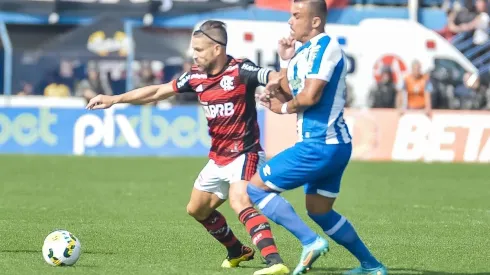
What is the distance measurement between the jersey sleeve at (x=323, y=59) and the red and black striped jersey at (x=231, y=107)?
980mm

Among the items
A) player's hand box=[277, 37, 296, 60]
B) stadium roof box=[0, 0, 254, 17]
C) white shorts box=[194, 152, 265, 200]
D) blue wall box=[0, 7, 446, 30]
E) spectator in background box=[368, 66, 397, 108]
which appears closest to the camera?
player's hand box=[277, 37, 296, 60]

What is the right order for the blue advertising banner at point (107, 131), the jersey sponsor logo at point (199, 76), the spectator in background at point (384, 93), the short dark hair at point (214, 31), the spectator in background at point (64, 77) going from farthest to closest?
the spectator in background at point (64, 77), the spectator in background at point (384, 93), the blue advertising banner at point (107, 131), the jersey sponsor logo at point (199, 76), the short dark hair at point (214, 31)

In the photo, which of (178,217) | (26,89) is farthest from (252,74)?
(26,89)

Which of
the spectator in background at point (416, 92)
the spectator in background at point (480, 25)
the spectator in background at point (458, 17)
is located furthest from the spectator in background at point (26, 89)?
the spectator in background at point (480, 25)

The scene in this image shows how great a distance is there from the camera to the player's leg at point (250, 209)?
854 cm

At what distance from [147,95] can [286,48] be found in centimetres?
147

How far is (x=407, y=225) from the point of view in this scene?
12672 millimetres

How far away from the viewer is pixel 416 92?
2406cm

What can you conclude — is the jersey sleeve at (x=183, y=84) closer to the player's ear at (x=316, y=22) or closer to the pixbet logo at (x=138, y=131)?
the player's ear at (x=316, y=22)

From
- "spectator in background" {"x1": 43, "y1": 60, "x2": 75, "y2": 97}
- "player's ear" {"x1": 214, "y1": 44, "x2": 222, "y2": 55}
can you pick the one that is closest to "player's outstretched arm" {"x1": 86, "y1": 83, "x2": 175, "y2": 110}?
"player's ear" {"x1": 214, "y1": 44, "x2": 222, "y2": 55}

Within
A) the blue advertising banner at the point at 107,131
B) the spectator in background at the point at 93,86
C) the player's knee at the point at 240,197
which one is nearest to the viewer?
the player's knee at the point at 240,197

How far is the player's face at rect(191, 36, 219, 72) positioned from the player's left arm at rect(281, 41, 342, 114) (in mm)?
1116

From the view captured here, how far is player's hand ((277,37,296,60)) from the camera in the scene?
845 cm

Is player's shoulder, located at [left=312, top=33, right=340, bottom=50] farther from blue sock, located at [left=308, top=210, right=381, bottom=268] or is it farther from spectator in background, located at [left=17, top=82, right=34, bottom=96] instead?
spectator in background, located at [left=17, top=82, right=34, bottom=96]
